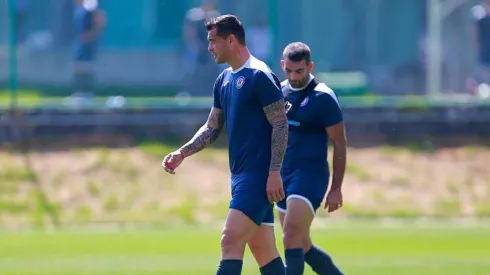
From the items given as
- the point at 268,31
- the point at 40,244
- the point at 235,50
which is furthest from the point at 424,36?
the point at 235,50

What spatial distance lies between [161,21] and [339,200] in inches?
456

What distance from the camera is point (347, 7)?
21.4m

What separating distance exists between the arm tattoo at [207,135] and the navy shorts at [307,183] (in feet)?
4.14

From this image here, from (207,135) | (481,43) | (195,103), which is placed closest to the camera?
(207,135)

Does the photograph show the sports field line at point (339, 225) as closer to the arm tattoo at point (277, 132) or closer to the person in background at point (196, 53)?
the person in background at point (196, 53)

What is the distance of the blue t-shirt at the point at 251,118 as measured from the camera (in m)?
8.62

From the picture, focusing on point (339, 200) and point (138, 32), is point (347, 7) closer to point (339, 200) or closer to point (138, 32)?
point (138, 32)

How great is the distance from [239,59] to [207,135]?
822 millimetres

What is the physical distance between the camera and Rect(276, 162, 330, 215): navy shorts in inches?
406

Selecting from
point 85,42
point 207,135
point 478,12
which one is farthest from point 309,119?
point 478,12

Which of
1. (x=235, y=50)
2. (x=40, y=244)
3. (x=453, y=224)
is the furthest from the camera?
→ (x=453, y=224)

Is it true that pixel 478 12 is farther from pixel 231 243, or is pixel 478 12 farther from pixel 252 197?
pixel 231 243

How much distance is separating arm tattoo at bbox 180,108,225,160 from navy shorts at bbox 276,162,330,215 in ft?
4.14

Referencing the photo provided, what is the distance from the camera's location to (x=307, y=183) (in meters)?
10.3
